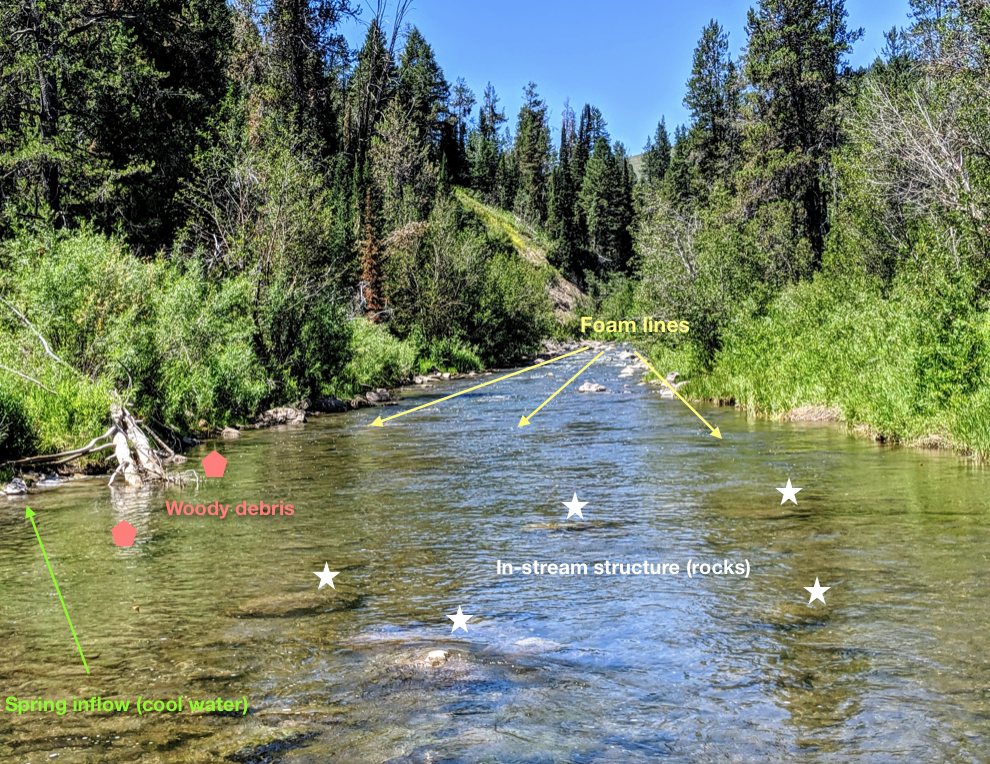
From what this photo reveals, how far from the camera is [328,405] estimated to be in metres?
30.2

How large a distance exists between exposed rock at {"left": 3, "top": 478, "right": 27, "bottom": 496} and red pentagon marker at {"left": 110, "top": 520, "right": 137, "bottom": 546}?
3.33 m

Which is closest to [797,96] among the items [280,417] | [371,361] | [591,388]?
[591,388]

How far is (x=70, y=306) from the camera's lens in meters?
18.9

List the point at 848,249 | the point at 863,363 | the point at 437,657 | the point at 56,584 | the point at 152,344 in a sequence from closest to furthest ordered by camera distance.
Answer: the point at 437,657
the point at 56,584
the point at 152,344
the point at 863,363
the point at 848,249

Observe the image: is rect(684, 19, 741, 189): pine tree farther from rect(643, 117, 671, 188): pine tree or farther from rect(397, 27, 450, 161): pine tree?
rect(643, 117, 671, 188): pine tree

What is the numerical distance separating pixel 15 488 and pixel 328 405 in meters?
15.5

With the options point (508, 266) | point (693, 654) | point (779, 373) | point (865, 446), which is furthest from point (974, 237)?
point (508, 266)

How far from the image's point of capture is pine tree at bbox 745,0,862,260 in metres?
43.5

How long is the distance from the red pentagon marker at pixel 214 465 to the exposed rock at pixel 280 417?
5.88 metres

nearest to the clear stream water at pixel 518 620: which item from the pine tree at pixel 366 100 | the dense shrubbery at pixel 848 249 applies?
the dense shrubbery at pixel 848 249

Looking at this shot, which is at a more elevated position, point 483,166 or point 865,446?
point 483,166

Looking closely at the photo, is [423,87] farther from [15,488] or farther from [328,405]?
[15,488]

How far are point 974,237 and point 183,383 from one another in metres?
19.9

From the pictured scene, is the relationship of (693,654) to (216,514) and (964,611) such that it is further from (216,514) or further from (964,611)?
(216,514)
